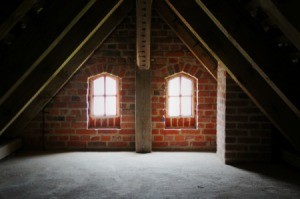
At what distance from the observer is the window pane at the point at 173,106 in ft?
18.9

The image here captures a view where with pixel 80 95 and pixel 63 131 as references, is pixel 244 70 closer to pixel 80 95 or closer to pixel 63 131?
pixel 80 95

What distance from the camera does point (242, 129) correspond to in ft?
15.1

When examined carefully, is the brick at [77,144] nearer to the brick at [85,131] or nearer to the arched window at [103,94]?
the brick at [85,131]

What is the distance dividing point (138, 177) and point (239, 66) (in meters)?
1.76

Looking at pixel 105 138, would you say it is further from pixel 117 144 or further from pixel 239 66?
pixel 239 66

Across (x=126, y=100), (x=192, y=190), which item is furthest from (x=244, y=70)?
(x=126, y=100)

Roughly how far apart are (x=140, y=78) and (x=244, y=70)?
1.87m

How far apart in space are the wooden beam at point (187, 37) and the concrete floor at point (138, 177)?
1.42 metres

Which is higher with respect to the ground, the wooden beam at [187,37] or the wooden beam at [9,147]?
the wooden beam at [187,37]

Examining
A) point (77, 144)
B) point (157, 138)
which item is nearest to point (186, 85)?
point (157, 138)

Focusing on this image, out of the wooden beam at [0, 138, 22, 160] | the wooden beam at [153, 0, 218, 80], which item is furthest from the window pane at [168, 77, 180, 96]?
the wooden beam at [0, 138, 22, 160]

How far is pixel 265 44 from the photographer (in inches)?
136

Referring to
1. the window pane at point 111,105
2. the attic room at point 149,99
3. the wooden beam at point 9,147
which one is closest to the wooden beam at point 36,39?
the attic room at point 149,99

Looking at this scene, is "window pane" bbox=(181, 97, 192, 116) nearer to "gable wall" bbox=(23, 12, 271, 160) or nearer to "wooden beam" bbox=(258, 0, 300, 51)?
"gable wall" bbox=(23, 12, 271, 160)
